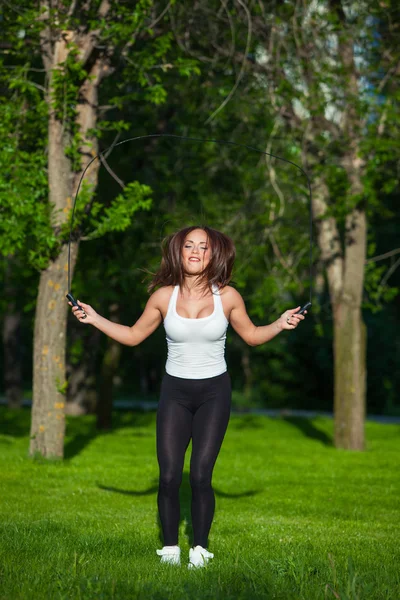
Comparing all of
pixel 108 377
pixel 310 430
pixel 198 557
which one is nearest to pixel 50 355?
pixel 198 557

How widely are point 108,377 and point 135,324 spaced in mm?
12272

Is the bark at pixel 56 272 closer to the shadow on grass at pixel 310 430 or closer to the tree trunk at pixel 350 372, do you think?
the tree trunk at pixel 350 372

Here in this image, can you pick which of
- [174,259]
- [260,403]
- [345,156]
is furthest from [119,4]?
[260,403]

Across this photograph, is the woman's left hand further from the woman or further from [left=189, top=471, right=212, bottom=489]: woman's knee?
[left=189, top=471, right=212, bottom=489]: woman's knee

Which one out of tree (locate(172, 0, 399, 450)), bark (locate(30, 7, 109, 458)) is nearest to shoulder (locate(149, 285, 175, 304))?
bark (locate(30, 7, 109, 458))

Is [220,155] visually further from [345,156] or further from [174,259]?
[174,259]

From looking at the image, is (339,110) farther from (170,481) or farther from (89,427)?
(170,481)

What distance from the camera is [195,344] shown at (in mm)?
5586

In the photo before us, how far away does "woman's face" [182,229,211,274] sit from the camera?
574 cm

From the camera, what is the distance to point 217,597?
15.1 feet

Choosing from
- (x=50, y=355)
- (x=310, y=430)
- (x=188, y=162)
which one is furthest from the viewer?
(x=310, y=430)

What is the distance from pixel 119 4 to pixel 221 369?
24.2ft

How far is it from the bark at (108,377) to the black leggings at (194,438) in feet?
39.5

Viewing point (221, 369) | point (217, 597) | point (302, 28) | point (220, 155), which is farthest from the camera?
point (220, 155)
